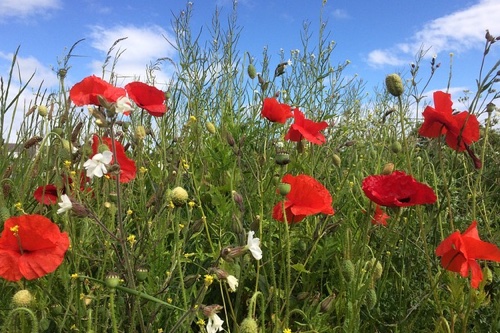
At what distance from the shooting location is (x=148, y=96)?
5.19 ft

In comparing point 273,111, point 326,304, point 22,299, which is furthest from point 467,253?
point 22,299

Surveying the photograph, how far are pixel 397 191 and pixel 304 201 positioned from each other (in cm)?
28

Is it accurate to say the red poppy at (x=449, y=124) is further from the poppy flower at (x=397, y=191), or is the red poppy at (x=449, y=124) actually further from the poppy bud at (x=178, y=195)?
the poppy bud at (x=178, y=195)

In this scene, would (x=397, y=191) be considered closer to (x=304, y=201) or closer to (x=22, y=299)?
(x=304, y=201)

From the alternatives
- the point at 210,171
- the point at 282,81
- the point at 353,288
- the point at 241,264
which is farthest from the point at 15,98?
the point at 282,81

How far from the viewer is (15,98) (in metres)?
1.95

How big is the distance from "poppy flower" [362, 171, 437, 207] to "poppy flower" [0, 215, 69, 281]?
2.49ft

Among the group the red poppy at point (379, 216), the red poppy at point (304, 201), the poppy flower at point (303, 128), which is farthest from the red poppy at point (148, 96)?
the red poppy at point (379, 216)

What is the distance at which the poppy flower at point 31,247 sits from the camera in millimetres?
1186

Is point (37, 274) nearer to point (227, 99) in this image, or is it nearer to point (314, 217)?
point (314, 217)

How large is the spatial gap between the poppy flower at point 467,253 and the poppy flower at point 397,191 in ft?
0.42

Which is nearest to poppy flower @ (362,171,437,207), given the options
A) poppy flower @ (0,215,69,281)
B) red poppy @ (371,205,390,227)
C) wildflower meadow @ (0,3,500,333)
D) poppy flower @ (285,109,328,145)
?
wildflower meadow @ (0,3,500,333)

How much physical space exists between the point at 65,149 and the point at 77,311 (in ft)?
1.65

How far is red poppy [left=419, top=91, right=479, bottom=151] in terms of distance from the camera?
1671 mm
